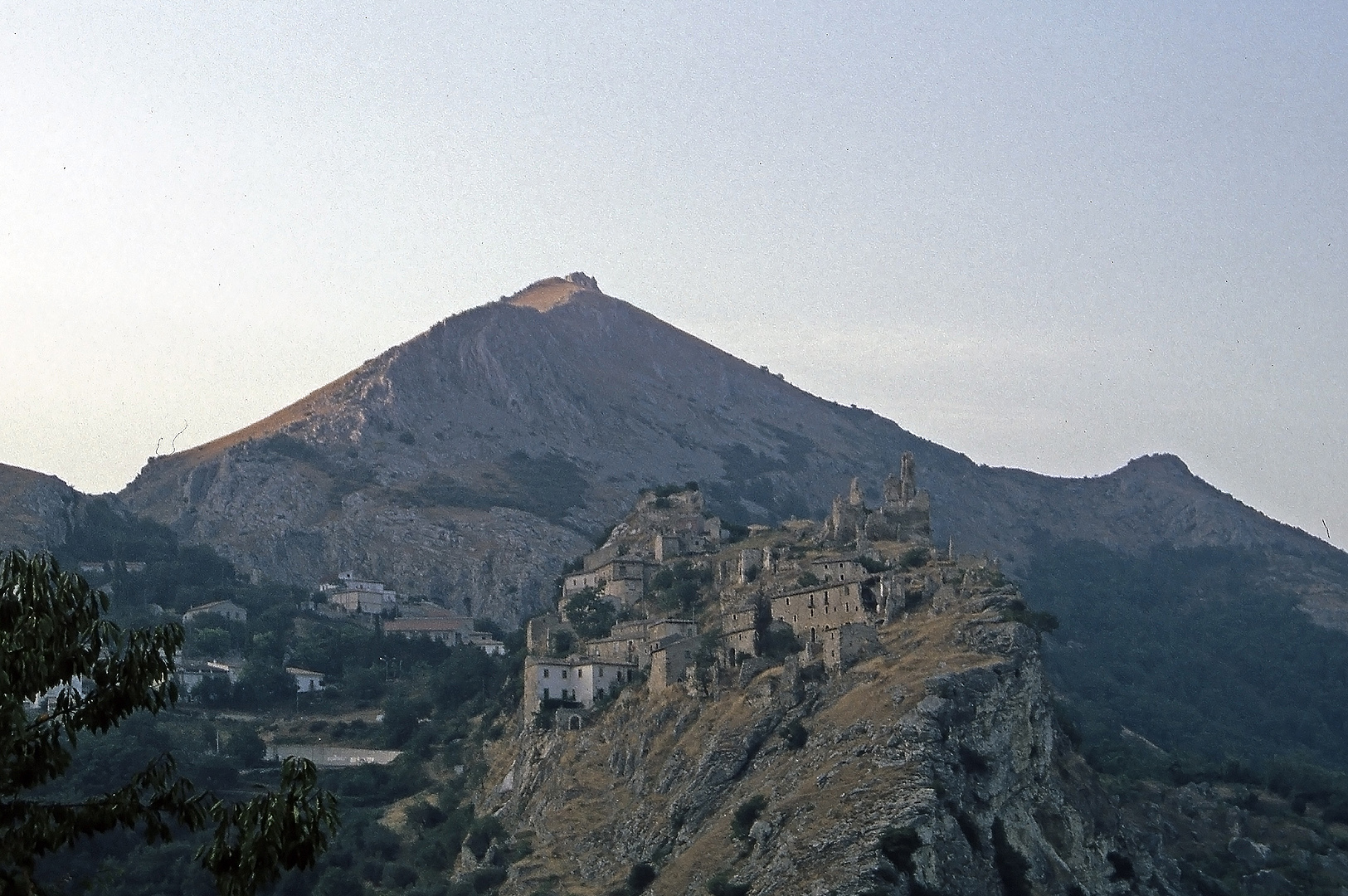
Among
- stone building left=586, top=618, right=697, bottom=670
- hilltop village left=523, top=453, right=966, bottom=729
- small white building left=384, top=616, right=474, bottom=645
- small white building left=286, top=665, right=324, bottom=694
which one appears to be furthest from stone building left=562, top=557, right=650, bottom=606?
small white building left=384, top=616, right=474, bottom=645

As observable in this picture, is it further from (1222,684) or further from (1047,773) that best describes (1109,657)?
(1047,773)

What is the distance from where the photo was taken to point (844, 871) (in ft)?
255

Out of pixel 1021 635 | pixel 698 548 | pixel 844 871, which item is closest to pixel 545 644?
pixel 698 548

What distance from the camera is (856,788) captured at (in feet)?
270

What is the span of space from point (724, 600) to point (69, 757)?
3149 inches

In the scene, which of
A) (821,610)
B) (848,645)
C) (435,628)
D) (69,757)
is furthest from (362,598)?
(69,757)

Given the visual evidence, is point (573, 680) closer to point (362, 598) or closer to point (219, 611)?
point (219, 611)

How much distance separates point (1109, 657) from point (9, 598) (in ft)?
597

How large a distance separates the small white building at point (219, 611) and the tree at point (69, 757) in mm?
121935

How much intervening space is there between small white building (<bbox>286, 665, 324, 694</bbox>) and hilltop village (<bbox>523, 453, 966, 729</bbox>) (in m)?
17.2

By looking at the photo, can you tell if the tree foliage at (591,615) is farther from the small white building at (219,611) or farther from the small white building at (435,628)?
the small white building at (219,611)

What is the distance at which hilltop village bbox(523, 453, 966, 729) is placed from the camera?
95.9m

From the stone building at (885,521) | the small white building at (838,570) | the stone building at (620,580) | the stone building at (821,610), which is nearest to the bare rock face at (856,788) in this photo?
the stone building at (821,610)

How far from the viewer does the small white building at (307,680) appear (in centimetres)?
13025
